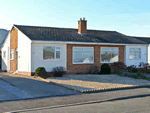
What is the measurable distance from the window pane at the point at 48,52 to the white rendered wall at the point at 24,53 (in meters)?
1.39

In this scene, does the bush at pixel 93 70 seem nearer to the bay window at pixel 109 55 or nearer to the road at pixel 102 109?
the bay window at pixel 109 55

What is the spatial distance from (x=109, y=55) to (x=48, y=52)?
6701 millimetres

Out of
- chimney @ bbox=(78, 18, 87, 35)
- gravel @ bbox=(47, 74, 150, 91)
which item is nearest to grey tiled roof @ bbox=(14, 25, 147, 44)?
chimney @ bbox=(78, 18, 87, 35)

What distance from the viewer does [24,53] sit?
18891 millimetres

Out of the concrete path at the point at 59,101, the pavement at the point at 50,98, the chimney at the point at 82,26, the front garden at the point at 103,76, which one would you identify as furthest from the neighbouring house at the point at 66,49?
the concrete path at the point at 59,101

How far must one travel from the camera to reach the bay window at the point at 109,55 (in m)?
21.2

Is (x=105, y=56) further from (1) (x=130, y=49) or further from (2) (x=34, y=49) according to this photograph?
(2) (x=34, y=49)

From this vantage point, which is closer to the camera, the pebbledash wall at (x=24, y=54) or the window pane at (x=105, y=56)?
the pebbledash wall at (x=24, y=54)

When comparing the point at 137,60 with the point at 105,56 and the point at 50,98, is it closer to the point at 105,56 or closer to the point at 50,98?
the point at 105,56

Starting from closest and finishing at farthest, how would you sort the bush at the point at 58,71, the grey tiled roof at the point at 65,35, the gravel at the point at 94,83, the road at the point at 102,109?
the road at the point at 102,109 < the gravel at the point at 94,83 < the bush at the point at 58,71 < the grey tiled roof at the point at 65,35

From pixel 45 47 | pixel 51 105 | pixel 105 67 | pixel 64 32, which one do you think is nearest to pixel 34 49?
pixel 45 47

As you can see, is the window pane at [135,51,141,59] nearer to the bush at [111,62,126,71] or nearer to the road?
the bush at [111,62,126,71]

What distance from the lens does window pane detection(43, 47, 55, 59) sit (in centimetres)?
1833

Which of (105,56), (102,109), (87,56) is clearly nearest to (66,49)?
(87,56)
